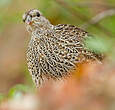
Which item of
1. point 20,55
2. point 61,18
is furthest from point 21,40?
point 61,18

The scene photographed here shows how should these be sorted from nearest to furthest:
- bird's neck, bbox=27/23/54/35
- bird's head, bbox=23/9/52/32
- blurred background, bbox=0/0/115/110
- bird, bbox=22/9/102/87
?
bird, bbox=22/9/102/87
bird's head, bbox=23/9/52/32
bird's neck, bbox=27/23/54/35
blurred background, bbox=0/0/115/110

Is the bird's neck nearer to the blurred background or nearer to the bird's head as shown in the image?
the bird's head

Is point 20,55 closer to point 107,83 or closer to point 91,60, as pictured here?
point 91,60

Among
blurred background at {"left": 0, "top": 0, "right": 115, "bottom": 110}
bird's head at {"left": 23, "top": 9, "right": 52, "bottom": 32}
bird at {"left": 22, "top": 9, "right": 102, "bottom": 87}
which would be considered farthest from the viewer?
blurred background at {"left": 0, "top": 0, "right": 115, "bottom": 110}

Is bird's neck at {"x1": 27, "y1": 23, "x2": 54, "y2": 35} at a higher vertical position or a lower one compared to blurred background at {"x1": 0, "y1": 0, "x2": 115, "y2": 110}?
lower

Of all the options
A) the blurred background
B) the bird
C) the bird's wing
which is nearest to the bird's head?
the bird

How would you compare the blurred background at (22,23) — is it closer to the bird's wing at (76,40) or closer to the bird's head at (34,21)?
the bird's wing at (76,40)

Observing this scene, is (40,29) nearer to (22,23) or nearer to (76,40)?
(76,40)
